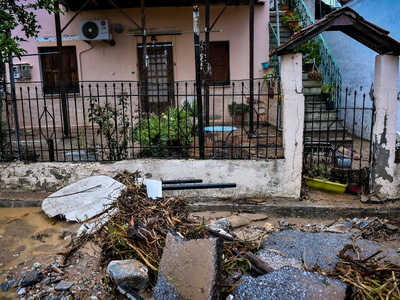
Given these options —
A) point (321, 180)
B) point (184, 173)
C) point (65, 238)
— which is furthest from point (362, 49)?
point (65, 238)

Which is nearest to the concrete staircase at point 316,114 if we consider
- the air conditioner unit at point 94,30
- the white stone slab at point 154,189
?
the white stone slab at point 154,189

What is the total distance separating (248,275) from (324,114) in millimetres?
6639

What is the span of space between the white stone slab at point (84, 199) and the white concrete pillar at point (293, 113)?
2.61m

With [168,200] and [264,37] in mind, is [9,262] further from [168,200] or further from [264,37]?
[264,37]

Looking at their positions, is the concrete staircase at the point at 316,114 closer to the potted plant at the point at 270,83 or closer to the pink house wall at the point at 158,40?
the potted plant at the point at 270,83

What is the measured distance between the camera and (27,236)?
14.7ft

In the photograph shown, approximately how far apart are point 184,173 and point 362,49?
6922mm

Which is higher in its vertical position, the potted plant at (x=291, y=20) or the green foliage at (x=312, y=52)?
the potted plant at (x=291, y=20)

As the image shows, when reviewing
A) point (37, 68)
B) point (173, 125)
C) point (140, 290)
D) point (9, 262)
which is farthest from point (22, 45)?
point (140, 290)

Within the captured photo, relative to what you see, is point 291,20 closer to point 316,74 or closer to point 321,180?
point 316,74

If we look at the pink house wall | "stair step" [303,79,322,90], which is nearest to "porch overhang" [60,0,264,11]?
the pink house wall

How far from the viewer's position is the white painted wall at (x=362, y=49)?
8094 mm

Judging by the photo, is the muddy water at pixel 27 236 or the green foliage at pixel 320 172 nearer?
the muddy water at pixel 27 236

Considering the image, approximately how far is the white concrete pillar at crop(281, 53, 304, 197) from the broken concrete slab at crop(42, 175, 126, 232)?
8.56 ft
